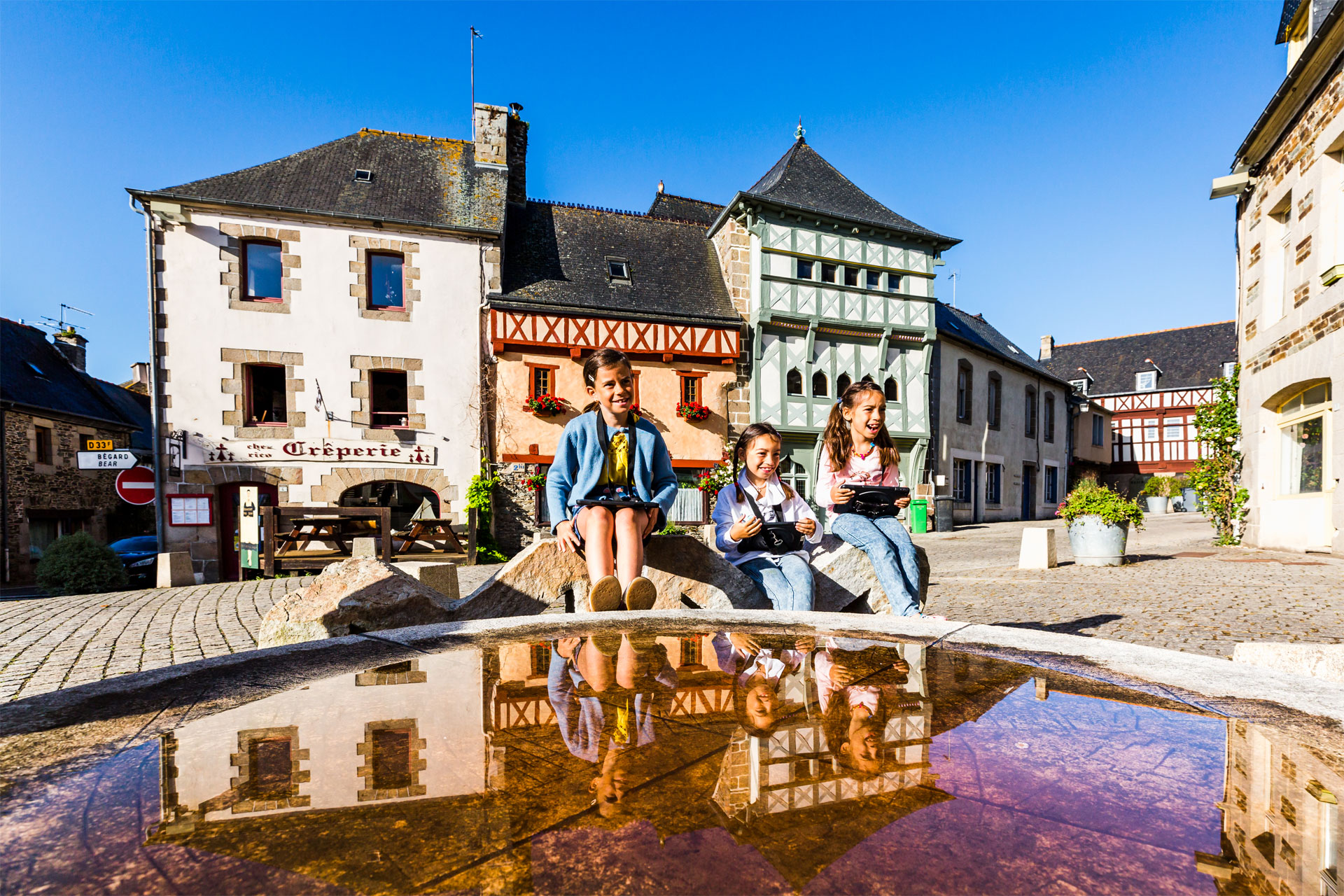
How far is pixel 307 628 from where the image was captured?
2822mm

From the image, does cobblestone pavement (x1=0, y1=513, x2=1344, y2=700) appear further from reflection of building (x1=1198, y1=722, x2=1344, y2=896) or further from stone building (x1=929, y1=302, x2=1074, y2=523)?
stone building (x1=929, y1=302, x2=1074, y2=523)

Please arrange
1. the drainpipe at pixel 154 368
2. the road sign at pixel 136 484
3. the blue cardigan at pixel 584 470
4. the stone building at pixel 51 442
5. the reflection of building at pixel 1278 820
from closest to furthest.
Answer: the reflection of building at pixel 1278 820, the blue cardigan at pixel 584 470, the road sign at pixel 136 484, the drainpipe at pixel 154 368, the stone building at pixel 51 442

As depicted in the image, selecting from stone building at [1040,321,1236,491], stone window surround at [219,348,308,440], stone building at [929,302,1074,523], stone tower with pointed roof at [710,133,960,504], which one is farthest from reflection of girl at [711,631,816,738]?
stone building at [1040,321,1236,491]

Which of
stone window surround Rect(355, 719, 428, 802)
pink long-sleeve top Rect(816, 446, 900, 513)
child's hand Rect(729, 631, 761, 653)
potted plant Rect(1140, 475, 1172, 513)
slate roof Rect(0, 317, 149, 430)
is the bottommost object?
potted plant Rect(1140, 475, 1172, 513)

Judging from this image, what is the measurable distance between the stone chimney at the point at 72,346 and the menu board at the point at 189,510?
1580cm

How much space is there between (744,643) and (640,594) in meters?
0.69

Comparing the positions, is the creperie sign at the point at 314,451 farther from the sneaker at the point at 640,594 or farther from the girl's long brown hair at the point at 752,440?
the sneaker at the point at 640,594

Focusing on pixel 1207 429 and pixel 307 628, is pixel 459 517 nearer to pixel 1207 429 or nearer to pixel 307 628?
pixel 307 628

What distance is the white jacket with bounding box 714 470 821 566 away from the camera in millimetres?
3463

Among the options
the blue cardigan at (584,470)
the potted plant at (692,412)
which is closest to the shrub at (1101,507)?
the blue cardigan at (584,470)

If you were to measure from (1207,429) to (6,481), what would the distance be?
87.1 feet

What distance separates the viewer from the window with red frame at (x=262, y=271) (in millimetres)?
12727

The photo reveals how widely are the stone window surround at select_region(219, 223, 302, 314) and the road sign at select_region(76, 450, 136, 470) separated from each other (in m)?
5.31

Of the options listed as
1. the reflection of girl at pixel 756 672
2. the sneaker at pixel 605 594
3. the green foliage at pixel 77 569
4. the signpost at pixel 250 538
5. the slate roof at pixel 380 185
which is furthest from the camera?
the slate roof at pixel 380 185
